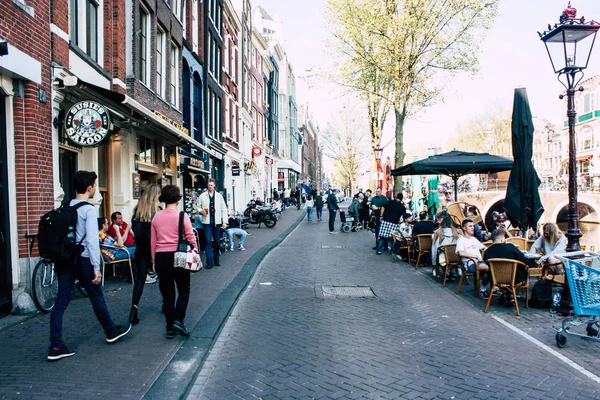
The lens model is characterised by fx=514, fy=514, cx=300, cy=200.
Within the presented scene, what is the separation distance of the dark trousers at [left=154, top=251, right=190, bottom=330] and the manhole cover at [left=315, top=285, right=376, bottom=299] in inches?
119

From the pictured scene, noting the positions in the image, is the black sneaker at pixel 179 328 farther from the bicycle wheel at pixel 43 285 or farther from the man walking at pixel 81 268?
the bicycle wheel at pixel 43 285

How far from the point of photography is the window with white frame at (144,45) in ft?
45.3

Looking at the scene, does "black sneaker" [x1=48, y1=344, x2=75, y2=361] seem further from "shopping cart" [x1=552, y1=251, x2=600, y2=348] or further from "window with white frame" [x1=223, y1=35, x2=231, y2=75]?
"window with white frame" [x1=223, y1=35, x2=231, y2=75]

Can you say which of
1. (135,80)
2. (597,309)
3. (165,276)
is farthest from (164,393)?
(135,80)

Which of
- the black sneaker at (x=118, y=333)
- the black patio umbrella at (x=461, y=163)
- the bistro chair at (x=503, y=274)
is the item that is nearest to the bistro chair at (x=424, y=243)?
the black patio umbrella at (x=461, y=163)

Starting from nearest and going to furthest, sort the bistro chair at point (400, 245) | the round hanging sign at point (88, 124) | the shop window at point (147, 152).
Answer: the round hanging sign at point (88, 124) → the bistro chair at point (400, 245) → the shop window at point (147, 152)

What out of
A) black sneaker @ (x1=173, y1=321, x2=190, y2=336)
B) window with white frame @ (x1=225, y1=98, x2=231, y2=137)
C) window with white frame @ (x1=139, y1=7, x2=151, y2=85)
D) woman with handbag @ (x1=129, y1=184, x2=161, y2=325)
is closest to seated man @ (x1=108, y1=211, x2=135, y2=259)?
woman with handbag @ (x1=129, y1=184, x2=161, y2=325)

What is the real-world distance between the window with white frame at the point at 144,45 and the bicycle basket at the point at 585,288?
11602mm

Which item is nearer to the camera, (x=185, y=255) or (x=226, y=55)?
Answer: (x=185, y=255)

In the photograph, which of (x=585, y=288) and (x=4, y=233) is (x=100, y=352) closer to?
(x=4, y=233)

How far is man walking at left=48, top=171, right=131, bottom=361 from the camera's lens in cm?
474

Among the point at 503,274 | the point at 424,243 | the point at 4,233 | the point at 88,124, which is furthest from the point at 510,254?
the point at 4,233

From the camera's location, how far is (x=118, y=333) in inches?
209

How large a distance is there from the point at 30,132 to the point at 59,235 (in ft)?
9.84
